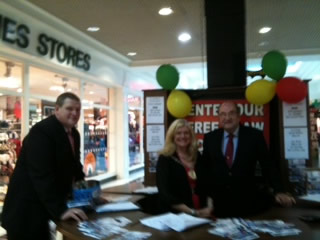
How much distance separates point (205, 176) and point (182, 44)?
A: 17.5 ft

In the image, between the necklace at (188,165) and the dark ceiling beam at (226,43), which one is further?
the dark ceiling beam at (226,43)

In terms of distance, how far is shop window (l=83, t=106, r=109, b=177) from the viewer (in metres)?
8.40

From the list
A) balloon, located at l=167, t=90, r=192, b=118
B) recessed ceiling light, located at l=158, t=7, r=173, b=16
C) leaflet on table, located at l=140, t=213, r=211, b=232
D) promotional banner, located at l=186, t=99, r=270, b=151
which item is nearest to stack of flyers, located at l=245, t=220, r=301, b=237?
leaflet on table, located at l=140, t=213, r=211, b=232

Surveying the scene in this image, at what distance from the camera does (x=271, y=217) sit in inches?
83.3

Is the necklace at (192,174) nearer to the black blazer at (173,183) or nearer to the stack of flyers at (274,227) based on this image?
the black blazer at (173,183)

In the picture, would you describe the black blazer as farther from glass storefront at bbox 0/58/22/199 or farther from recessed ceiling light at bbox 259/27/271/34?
recessed ceiling light at bbox 259/27/271/34

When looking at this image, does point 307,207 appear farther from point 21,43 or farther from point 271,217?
point 21,43

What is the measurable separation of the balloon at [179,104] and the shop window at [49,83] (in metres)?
3.64

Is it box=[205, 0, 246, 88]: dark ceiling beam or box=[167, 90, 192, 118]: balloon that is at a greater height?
box=[205, 0, 246, 88]: dark ceiling beam

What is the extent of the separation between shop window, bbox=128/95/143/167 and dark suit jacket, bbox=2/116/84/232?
Result: 8494 millimetres

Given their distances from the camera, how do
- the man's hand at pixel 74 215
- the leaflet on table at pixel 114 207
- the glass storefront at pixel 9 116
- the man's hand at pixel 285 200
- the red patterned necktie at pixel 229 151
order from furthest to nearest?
the glass storefront at pixel 9 116, the red patterned necktie at pixel 229 151, the man's hand at pixel 285 200, the leaflet on table at pixel 114 207, the man's hand at pixel 74 215

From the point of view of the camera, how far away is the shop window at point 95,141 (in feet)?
27.6

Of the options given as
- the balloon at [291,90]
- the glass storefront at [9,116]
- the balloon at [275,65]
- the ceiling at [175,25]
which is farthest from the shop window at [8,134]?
the balloon at [291,90]

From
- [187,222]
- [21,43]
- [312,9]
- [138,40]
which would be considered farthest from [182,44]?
[187,222]
